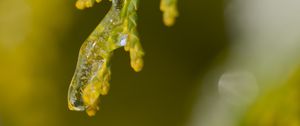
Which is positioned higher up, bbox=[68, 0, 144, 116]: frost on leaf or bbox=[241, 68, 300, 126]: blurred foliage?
bbox=[68, 0, 144, 116]: frost on leaf

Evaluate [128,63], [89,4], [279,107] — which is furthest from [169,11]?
[128,63]

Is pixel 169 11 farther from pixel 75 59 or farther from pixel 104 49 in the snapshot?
pixel 75 59

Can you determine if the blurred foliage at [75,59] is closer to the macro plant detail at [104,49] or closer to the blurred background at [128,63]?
the blurred background at [128,63]

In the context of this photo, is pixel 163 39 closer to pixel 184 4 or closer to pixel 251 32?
pixel 184 4

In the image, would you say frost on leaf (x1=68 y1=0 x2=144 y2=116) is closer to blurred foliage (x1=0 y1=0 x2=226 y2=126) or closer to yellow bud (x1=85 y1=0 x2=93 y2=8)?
yellow bud (x1=85 y1=0 x2=93 y2=8)

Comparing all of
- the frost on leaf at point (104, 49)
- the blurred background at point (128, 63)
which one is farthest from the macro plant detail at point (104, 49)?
the blurred background at point (128, 63)

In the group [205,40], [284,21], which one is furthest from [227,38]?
[284,21]

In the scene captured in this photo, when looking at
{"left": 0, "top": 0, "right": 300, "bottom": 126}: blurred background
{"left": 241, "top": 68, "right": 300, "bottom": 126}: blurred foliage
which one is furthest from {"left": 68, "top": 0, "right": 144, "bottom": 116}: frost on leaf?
{"left": 0, "top": 0, "right": 300, "bottom": 126}: blurred background
